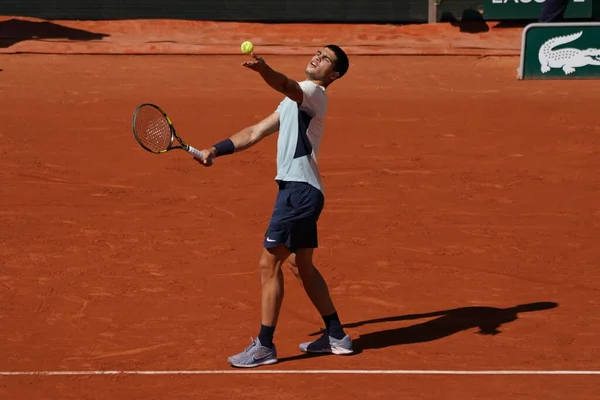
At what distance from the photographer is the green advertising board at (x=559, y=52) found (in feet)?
58.5

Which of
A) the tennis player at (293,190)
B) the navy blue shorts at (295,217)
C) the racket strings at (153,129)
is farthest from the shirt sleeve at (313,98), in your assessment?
the racket strings at (153,129)

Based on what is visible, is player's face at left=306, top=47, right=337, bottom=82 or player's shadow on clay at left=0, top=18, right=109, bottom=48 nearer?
player's face at left=306, top=47, right=337, bottom=82

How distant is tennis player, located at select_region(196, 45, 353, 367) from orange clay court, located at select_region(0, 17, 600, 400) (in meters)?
0.37

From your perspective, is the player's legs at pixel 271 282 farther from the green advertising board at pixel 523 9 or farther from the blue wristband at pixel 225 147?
the green advertising board at pixel 523 9

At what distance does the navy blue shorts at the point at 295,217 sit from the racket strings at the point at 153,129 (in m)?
1.28

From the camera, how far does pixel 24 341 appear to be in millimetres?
8750

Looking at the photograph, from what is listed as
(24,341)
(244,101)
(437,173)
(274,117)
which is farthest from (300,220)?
(244,101)

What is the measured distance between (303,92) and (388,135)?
7768 millimetres

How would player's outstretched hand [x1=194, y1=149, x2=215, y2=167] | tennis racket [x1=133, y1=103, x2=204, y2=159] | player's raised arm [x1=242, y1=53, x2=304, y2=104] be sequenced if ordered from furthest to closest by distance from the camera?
tennis racket [x1=133, y1=103, x2=204, y2=159] < player's outstretched hand [x1=194, y1=149, x2=215, y2=167] < player's raised arm [x1=242, y1=53, x2=304, y2=104]

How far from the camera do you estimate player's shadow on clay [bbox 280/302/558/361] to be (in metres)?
8.80

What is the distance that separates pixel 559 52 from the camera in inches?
714

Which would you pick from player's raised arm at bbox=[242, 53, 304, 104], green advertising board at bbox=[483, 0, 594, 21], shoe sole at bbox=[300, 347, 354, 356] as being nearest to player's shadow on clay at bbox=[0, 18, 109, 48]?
green advertising board at bbox=[483, 0, 594, 21]

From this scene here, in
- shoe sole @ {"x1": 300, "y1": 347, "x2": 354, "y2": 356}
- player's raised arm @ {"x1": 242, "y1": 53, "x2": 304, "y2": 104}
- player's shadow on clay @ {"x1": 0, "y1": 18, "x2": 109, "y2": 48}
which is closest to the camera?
player's raised arm @ {"x1": 242, "y1": 53, "x2": 304, "y2": 104}

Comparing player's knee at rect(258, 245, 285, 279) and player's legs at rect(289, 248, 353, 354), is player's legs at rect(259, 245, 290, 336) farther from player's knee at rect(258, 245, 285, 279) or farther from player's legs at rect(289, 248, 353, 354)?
player's legs at rect(289, 248, 353, 354)
